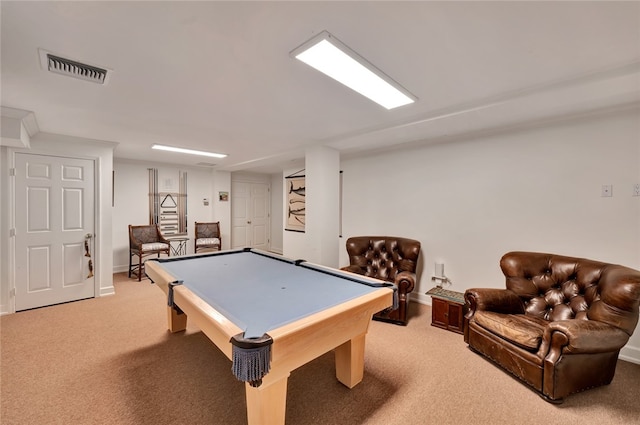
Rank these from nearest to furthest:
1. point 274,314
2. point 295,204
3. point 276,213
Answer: point 274,314 < point 295,204 < point 276,213

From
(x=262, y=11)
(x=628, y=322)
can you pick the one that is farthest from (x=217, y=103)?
(x=628, y=322)

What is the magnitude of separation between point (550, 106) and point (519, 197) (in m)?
1.02

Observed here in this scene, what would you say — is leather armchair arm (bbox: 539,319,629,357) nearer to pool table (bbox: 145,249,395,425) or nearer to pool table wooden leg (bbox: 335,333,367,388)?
pool table (bbox: 145,249,395,425)

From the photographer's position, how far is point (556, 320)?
2275 millimetres

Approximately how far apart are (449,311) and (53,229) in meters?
5.27

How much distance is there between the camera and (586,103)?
7.53 ft

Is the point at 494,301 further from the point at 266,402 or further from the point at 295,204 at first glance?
the point at 295,204

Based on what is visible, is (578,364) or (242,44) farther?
(578,364)

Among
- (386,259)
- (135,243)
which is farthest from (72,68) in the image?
(135,243)

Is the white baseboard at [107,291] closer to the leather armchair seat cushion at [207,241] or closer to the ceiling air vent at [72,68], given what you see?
the leather armchair seat cushion at [207,241]

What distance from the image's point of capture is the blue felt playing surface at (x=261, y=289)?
1.50 metres

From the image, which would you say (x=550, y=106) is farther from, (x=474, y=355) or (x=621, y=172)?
(x=474, y=355)

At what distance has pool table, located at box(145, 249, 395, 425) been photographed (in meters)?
1.23

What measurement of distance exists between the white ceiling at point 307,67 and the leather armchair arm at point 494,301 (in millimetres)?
1769
